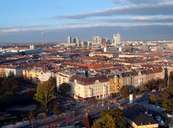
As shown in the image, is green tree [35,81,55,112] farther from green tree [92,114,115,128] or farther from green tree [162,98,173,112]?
green tree [92,114,115,128]

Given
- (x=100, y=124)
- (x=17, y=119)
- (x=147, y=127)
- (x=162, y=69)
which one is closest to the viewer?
(x=100, y=124)

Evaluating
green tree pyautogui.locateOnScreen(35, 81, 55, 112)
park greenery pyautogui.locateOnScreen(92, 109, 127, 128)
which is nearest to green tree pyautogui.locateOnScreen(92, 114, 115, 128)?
park greenery pyautogui.locateOnScreen(92, 109, 127, 128)

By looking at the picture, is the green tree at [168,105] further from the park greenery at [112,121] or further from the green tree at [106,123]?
the green tree at [106,123]

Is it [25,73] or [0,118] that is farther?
[25,73]

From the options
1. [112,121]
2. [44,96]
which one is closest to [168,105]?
[112,121]

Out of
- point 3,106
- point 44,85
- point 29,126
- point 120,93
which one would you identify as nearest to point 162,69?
point 120,93

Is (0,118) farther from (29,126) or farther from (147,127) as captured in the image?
(147,127)

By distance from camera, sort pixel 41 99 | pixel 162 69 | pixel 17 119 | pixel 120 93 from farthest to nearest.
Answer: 1. pixel 162 69
2. pixel 120 93
3. pixel 41 99
4. pixel 17 119

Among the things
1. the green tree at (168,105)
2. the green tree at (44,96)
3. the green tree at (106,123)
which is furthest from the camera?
the green tree at (44,96)

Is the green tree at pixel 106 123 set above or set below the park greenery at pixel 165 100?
above

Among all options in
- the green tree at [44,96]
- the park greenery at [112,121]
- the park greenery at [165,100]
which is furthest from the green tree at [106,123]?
the green tree at [44,96]

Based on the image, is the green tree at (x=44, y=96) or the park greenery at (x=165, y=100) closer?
the park greenery at (x=165, y=100)
